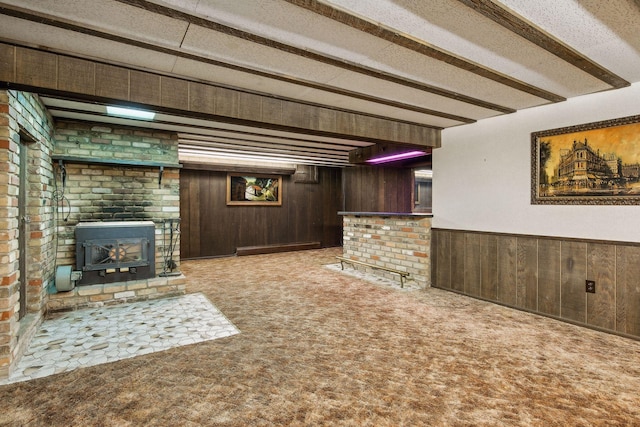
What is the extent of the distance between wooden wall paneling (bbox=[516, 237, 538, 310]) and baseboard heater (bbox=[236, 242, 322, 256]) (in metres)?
5.39

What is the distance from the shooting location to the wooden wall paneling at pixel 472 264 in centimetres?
414

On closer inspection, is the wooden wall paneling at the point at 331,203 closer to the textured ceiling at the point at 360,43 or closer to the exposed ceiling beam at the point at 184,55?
the exposed ceiling beam at the point at 184,55

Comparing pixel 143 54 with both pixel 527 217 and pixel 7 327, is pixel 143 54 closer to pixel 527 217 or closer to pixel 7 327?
pixel 7 327

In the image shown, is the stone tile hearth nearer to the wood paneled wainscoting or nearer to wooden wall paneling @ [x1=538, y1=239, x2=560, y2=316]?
the wood paneled wainscoting

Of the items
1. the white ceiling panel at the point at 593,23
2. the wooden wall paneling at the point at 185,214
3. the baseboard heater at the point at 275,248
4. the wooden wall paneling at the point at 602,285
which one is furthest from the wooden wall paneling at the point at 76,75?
the baseboard heater at the point at 275,248

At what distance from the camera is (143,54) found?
223 cm

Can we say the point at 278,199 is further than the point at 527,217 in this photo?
Yes

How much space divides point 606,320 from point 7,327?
16.5ft

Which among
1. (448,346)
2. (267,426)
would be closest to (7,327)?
(267,426)

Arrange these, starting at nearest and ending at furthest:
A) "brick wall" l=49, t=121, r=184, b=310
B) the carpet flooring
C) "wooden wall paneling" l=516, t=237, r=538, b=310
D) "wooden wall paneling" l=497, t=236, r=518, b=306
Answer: the carpet flooring, "wooden wall paneling" l=516, t=237, r=538, b=310, "wooden wall paneling" l=497, t=236, r=518, b=306, "brick wall" l=49, t=121, r=184, b=310

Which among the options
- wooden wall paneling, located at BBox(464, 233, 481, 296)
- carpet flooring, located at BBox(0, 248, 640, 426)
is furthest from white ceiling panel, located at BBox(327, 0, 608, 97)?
carpet flooring, located at BBox(0, 248, 640, 426)

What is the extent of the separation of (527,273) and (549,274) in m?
0.22

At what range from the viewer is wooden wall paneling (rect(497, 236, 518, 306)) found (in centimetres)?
377

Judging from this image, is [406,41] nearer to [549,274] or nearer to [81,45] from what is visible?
[81,45]
